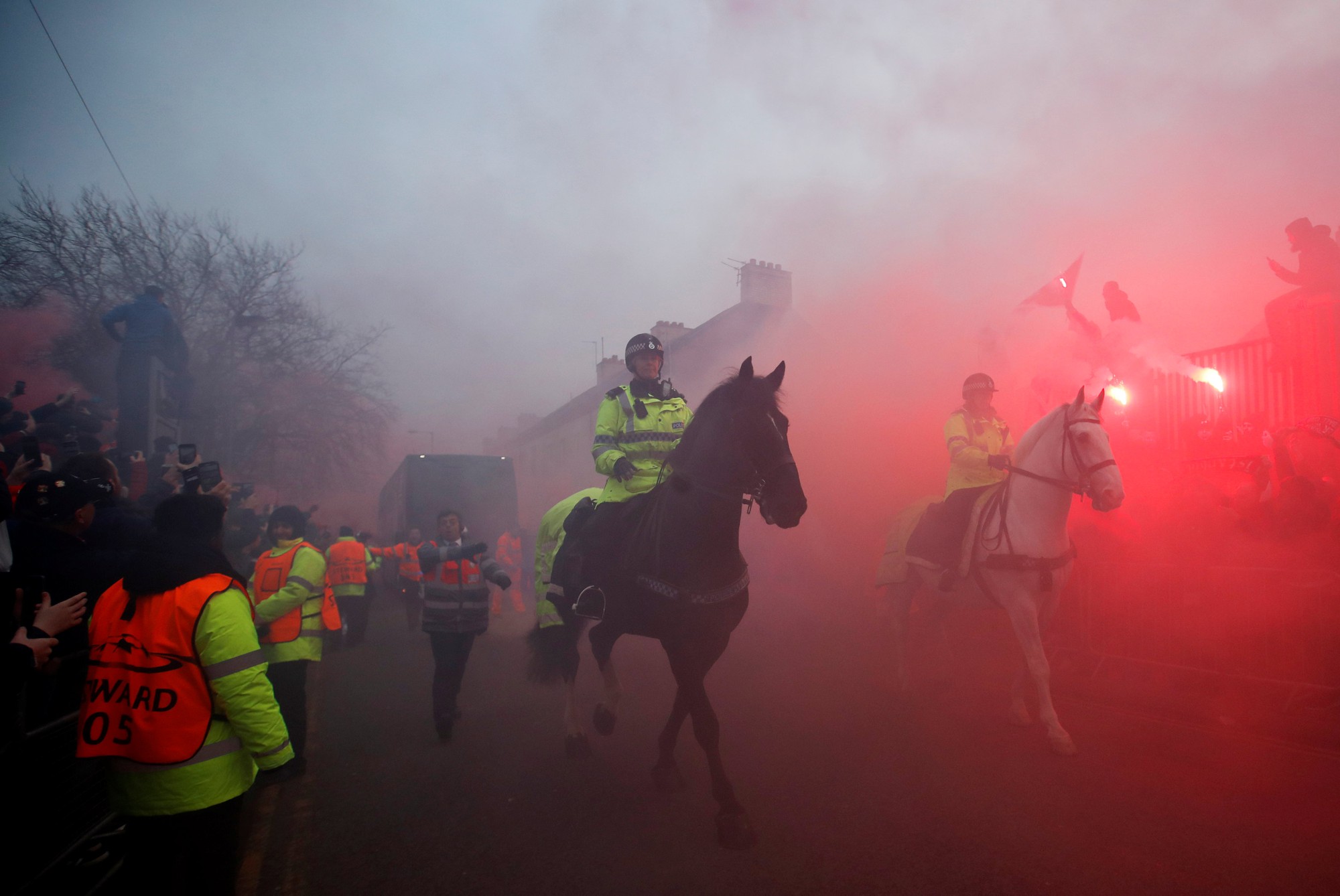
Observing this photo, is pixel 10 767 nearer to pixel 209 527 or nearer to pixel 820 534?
pixel 209 527

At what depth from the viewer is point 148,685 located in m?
2.46

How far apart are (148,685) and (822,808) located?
364 centimetres

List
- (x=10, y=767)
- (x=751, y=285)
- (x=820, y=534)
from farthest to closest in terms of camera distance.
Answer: (x=751, y=285), (x=820, y=534), (x=10, y=767)

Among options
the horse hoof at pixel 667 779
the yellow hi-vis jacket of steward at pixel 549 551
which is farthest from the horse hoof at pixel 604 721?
the yellow hi-vis jacket of steward at pixel 549 551

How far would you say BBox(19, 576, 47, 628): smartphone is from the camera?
270cm

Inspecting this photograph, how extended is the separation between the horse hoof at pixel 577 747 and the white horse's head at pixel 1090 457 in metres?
4.40

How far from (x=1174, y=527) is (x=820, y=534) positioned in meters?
8.14

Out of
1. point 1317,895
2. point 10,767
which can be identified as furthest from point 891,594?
point 10,767

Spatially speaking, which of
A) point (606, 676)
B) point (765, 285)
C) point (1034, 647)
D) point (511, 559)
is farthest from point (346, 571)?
point (765, 285)

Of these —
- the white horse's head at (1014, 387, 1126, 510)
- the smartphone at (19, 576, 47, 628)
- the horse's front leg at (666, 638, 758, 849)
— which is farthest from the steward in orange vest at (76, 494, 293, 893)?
the white horse's head at (1014, 387, 1126, 510)

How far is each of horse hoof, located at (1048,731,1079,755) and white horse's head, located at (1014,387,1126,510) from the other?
172 centimetres

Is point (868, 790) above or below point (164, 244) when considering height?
below

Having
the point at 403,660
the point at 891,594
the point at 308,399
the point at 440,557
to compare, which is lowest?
the point at 403,660

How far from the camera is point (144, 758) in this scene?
241 cm
